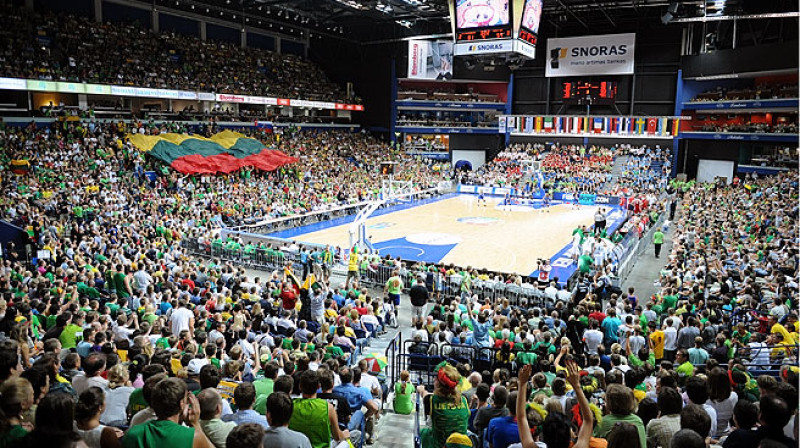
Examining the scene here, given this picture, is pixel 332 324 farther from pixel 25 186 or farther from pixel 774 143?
pixel 774 143

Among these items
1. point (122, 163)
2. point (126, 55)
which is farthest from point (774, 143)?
point (126, 55)

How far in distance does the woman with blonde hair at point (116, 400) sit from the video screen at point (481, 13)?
2269 centimetres

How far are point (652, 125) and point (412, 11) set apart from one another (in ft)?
73.7

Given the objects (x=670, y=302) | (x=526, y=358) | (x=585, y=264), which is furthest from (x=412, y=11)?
(x=526, y=358)

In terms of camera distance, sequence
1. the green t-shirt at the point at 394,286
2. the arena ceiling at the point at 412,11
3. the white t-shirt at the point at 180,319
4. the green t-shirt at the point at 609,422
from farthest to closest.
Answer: the arena ceiling at the point at 412,11, the green t-shirt at the point at 394,286, the white t-shirt at the point at 180,319, the green t-shirt at the point at 609,422

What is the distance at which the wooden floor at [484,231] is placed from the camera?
76.4 feet

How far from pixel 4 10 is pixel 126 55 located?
6704 mm

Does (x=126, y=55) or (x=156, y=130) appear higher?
(x=126, y=55)

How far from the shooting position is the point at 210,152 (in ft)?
108

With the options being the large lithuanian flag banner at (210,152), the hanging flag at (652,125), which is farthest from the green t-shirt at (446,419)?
the hanging flag at (652,125)

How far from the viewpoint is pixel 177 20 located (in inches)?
1716

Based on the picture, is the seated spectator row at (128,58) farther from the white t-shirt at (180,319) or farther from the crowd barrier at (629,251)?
the crowd barrier at (629,251)

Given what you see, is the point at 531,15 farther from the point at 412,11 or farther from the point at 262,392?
the point at 262,392

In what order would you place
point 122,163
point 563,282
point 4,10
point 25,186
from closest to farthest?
point 563,282, point 25,186, point 122,163, point 4,10
